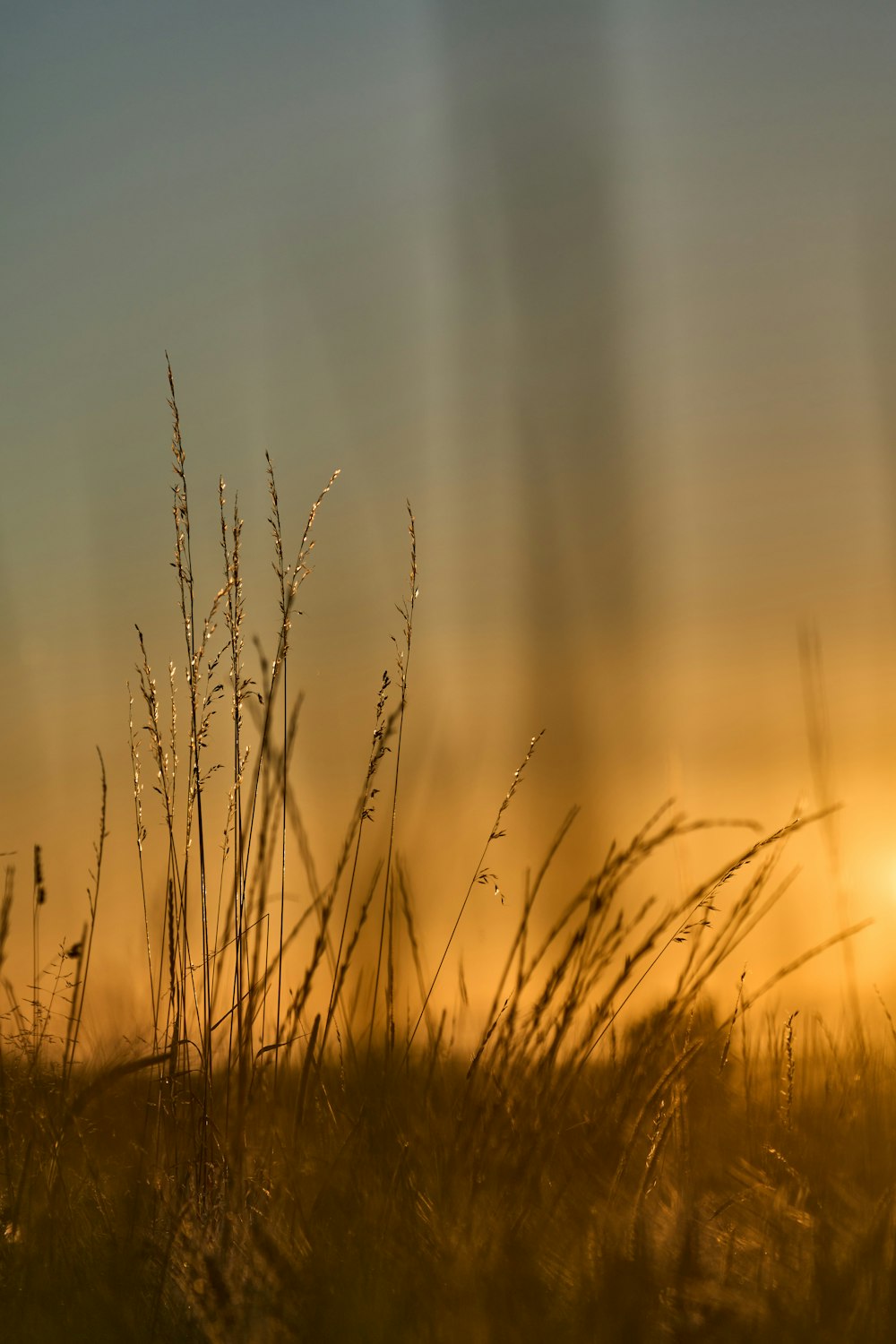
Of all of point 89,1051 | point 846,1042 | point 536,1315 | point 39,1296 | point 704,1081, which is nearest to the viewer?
point 536,1315

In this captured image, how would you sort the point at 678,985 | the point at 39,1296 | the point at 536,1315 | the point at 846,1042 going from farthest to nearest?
1. the point at 846,1042
2. the point at 678,985
3. the point at 39,1296
4. the point at 536,1315

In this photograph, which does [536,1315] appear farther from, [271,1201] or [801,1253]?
[271,1201]

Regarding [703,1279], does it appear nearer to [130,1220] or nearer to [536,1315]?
[536,1315]

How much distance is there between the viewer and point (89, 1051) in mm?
1853

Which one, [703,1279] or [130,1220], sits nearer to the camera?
[703,1279]

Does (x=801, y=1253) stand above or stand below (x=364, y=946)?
below

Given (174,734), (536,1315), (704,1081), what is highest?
(174,734)

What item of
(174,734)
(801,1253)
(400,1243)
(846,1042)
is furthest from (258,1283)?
(846,1042)

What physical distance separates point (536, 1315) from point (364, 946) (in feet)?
2.35

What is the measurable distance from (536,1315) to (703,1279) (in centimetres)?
17

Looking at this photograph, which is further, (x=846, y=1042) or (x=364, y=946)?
(x=846, y=1042)

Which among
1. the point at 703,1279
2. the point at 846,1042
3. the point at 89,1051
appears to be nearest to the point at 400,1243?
the point at 703,1279

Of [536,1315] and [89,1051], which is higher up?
[89,1051]

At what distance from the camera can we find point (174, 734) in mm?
1892
